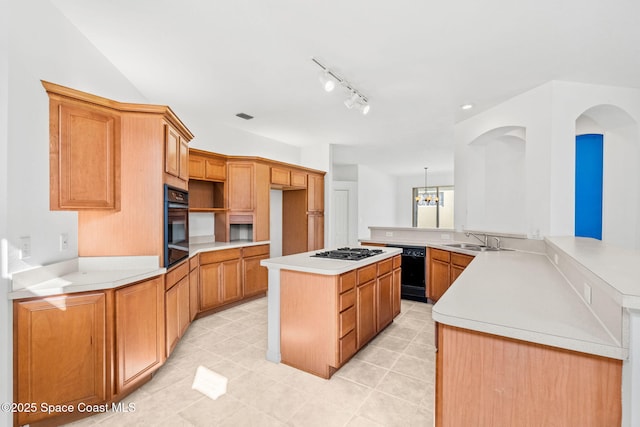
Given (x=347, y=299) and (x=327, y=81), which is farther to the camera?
(x=327, y=81)

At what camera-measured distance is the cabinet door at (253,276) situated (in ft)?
13.5

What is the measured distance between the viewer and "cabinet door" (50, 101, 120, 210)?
1912 mm

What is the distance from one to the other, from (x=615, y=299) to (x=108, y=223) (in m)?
2.98

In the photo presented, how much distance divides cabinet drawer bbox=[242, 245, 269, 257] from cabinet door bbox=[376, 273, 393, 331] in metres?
2.04

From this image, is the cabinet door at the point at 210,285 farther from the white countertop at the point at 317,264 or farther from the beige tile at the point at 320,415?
the beige tile at the point at 320,415

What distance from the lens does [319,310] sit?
7.46 ft

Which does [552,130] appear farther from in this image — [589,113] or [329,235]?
[329,235]

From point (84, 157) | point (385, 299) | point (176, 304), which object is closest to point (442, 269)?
point (385, 299)

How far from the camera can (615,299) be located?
93 cm

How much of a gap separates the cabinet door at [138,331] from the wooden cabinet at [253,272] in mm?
1801

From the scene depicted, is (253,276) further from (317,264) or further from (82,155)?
(82,155)

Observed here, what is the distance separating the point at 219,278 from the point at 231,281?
21 cm

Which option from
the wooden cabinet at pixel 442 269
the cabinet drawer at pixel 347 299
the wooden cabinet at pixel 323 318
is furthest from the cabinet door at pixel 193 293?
the wooden cabinet at pixel 442 269

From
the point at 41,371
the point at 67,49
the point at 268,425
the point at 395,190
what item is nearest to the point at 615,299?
the point at 268,425
